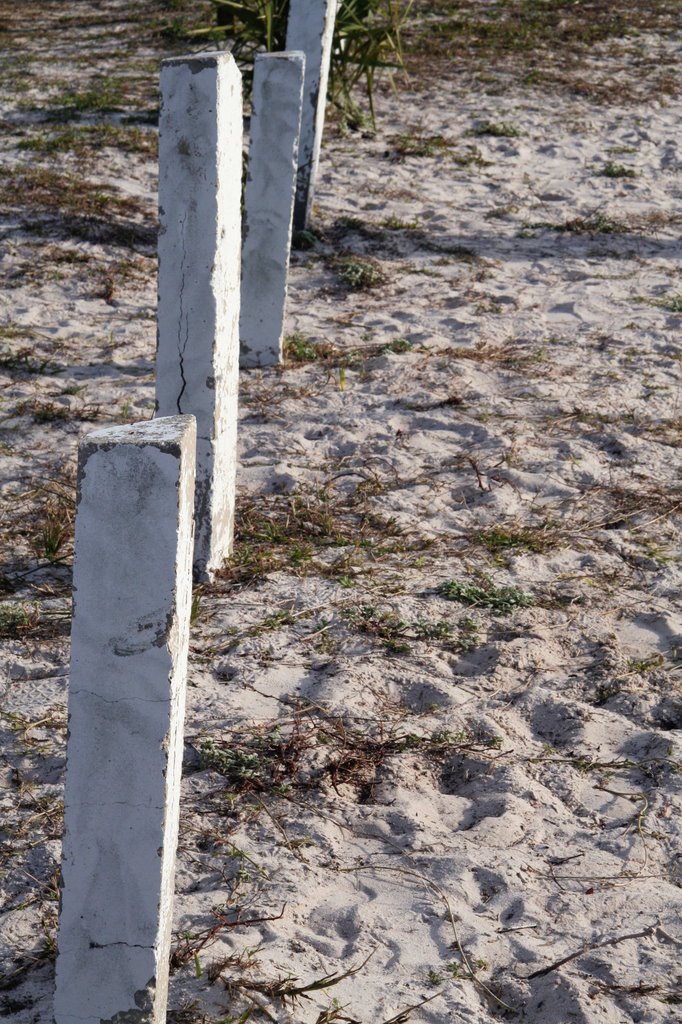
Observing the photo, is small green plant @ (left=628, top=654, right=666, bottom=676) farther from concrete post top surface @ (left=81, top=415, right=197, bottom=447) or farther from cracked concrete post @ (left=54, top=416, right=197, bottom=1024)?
concrete post top surface @ (left=81, top=415, right=197, bottom=447)

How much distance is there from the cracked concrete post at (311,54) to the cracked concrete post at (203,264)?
2.96 meters

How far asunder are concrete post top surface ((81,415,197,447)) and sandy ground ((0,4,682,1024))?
1121mm

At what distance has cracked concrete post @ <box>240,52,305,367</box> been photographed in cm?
461

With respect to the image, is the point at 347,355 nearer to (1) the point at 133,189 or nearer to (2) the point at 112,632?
(1) the point at 133,189

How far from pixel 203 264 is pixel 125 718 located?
1.78 meters

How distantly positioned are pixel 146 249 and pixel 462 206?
2.11 metres

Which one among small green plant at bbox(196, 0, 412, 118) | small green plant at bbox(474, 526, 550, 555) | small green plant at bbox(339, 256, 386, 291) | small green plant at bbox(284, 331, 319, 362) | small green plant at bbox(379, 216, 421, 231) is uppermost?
small green plant at bbox(196, 0, 412, 118)

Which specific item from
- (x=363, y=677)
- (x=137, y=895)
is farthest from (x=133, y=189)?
(x=137, y=895)

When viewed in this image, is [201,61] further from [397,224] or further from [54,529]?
[397,224]

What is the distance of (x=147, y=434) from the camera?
1658 mm

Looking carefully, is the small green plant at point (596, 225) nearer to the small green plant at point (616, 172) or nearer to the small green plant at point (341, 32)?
the small green plant at point (616, 172)

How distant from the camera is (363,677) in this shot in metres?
3.04

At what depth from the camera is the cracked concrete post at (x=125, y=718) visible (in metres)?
1.65

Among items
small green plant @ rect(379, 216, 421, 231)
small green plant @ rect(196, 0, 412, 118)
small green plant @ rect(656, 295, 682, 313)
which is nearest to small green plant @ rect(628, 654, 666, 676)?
small green plant @ rect(656, 295, 682, 313)
